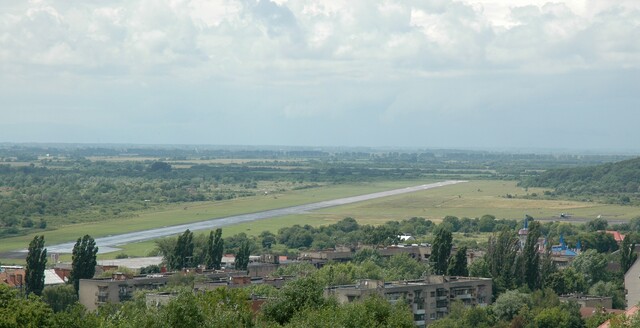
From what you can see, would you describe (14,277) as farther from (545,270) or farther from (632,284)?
(632,284)

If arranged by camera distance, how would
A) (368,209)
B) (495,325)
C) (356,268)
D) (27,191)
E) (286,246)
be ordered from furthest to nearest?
1. (27,191)
2. (368,209)
3. (286,246)
4. (356,268)
5. (495,325)

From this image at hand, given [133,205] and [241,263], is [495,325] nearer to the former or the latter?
[241,263]

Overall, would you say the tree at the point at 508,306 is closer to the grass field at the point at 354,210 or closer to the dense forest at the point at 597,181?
the grass field at the point at 354,210

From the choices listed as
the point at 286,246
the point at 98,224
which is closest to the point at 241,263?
the point at 286,246

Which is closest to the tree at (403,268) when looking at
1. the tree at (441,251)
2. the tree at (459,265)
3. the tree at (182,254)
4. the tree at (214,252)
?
the tree at (441,251)

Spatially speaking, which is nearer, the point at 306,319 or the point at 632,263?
the point at 306,319
